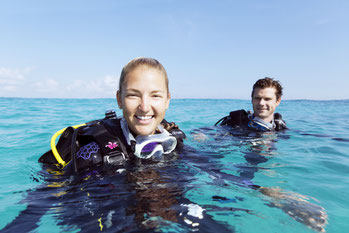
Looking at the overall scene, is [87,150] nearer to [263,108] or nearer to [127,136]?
[127,136]

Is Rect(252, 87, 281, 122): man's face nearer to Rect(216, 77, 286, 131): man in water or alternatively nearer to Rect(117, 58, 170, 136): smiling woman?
Rect(216, 77, 286, 131): man in water

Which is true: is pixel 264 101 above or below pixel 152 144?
above

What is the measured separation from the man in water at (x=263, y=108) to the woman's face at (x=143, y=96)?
346 cm

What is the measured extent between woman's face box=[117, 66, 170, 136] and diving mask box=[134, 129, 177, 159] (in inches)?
6.1

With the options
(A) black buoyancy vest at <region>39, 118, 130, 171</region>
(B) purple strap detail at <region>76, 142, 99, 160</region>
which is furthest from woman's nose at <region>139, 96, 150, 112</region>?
(B) purple strap detail at <region>76, 142, 99, 160</region>

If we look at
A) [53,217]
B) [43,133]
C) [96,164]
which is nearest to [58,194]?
[53,217]

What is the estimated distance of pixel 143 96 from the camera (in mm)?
2250

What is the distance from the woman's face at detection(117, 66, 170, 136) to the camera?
224 cm

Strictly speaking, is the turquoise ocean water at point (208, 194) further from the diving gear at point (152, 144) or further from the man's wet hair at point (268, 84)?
the man's wet hair at point (268, 84)

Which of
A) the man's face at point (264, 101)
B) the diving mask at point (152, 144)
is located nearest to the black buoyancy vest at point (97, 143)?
the diving mask at point (152, 144)

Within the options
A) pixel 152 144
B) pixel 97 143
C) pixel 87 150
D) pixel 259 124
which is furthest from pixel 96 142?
pixel 259 124

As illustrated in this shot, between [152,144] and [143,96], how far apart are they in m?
0.61

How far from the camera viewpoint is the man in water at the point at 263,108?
17.0 feet

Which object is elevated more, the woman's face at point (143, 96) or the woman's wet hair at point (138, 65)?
the woman's wet hair at point (138, 65)
